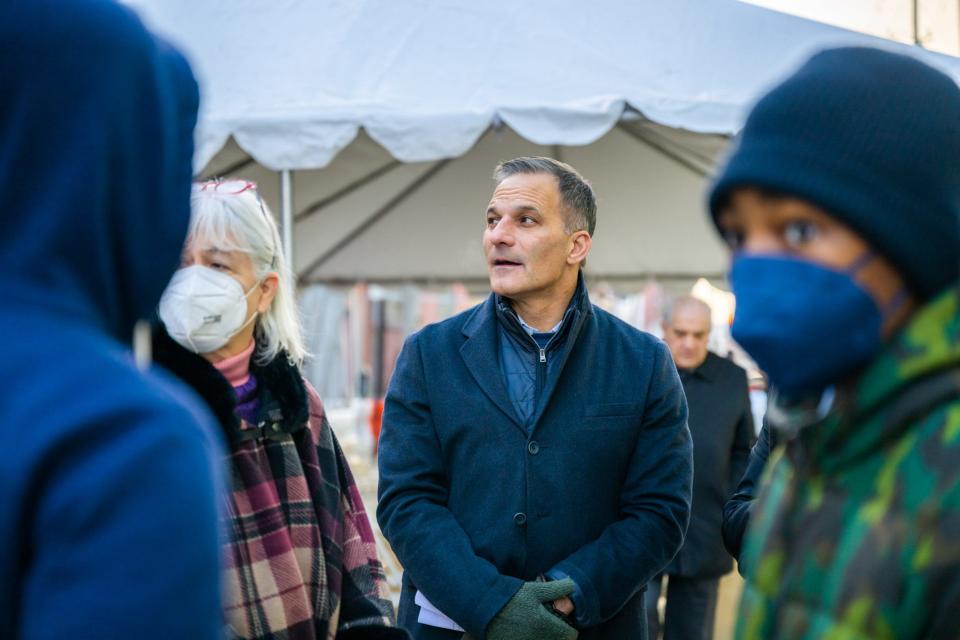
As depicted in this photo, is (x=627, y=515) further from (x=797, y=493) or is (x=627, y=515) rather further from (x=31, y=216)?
(x=31, y=216)

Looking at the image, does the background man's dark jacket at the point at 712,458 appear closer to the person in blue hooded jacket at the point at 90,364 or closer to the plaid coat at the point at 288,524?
the plaid coat at the point at 288,524

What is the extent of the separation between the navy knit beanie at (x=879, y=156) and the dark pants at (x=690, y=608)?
13.3 feet

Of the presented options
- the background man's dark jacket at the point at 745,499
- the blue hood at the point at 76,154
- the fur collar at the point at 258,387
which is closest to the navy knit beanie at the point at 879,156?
the blue hood at the point at 76,154

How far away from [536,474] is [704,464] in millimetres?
2210

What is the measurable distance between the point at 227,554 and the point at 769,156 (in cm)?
152

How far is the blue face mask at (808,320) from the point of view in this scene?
3.89 ft

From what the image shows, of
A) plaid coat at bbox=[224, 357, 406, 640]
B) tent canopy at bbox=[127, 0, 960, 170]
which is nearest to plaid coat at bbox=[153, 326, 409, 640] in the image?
plaid coat at bbox=[224, 357, 406, 640]

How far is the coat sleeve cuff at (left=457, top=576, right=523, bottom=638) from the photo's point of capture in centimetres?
272

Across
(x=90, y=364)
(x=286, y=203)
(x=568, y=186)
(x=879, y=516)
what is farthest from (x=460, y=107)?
(x=90, y=364)

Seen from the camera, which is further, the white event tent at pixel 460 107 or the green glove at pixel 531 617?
the white event tent at pixel 460 107

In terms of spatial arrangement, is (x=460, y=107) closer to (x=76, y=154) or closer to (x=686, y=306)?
(x=686, y=306)

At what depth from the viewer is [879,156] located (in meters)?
1.17

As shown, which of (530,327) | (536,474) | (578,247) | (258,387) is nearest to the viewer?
(258,387)

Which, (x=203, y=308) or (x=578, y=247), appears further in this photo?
(x=578, y=247)
